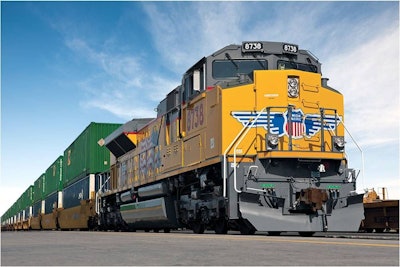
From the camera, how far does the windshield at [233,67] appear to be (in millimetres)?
12742

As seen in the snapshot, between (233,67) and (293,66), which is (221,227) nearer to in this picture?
(233,67)

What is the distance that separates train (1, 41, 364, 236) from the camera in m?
11.1

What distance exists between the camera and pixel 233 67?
12781mm

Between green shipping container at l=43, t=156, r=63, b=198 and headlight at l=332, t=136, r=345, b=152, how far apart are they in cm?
2703

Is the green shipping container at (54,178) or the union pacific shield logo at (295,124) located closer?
the union pacific shield logo at (295,124)

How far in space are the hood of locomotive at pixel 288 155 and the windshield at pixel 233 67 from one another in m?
0.58

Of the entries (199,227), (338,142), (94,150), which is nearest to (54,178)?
(94,150)

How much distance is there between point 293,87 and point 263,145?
1578mm

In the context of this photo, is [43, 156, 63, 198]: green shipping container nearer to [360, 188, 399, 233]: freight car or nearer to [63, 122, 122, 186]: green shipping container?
[63, 122, 122, 186]: green shipping container

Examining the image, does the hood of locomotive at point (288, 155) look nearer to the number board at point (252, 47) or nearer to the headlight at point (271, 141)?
the headlight at point (271, 141)

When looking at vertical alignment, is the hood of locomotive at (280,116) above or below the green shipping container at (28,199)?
above

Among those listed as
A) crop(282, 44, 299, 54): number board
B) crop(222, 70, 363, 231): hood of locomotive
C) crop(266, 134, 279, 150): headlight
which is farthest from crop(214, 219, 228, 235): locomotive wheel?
crop(282, 44, 299, 54): number board

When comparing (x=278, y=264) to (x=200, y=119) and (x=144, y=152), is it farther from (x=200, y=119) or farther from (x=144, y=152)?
(x=144, y=152)

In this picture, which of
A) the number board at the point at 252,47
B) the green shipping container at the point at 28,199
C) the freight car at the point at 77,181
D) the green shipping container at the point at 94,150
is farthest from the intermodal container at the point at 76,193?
the green shipping container at the point at 28,199
